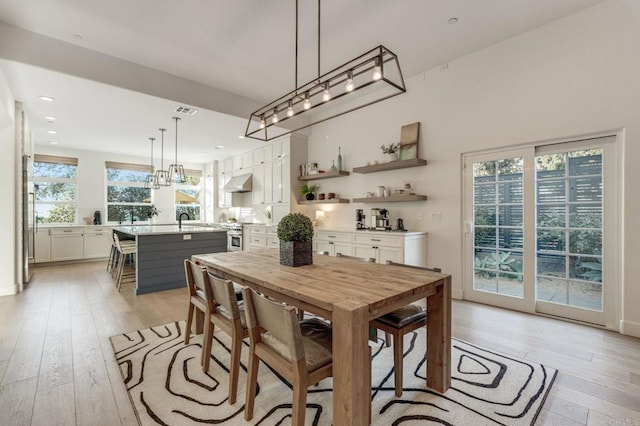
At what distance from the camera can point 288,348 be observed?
1.48 meters

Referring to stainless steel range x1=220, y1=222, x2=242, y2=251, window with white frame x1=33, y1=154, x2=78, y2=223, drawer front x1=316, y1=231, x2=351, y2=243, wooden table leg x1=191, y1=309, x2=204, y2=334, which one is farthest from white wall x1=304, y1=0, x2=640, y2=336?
window with white frame x1=33, y1=154, x2=78, y2=223

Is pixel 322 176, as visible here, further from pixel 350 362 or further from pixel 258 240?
pixel 350 362

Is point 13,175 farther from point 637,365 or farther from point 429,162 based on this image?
point 637,365

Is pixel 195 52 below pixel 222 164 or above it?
above

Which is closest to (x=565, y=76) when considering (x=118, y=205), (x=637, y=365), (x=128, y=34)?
(x=637, y=365)

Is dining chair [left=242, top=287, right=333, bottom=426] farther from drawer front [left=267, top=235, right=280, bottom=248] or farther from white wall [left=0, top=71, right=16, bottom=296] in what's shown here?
white wall [left=0, top=71, right=16, bottom=296]

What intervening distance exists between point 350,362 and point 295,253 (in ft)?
3.54

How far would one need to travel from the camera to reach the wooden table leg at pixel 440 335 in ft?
6.18

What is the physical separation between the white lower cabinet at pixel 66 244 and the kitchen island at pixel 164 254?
11.1 ft

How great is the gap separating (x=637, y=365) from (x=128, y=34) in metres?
5.49

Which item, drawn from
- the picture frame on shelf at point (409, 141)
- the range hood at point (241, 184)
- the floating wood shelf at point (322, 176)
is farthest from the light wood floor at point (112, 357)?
the range hood at point (241, 184)

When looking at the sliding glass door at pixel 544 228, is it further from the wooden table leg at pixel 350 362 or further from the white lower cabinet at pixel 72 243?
the white lower cabinet at pixel 72 243

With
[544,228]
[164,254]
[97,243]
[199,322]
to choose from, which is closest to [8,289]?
[164,254]

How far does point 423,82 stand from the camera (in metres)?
4.11
